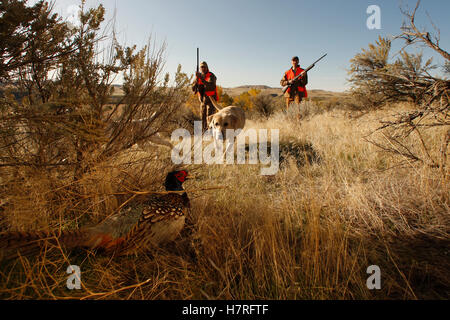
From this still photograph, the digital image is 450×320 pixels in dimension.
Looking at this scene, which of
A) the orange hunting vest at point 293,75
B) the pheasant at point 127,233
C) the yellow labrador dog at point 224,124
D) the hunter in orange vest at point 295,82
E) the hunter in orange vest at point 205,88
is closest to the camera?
the pheasant at point 127,233

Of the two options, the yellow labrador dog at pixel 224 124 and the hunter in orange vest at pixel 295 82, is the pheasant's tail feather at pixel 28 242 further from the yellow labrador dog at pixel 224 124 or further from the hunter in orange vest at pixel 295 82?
the hunter in orange vest at pixel 295 82

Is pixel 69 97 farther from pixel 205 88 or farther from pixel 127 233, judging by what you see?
pixel 205 88

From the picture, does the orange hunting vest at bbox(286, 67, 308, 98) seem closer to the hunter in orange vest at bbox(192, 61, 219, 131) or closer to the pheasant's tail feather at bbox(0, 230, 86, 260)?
the hunter in orange vest at bbox(192, 61, 219, 131)

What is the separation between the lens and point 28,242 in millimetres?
1273

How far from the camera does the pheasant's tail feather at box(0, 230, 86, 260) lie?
1170 millimetres

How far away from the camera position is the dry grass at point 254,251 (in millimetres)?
1423

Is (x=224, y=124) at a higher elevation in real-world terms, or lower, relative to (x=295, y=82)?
lower

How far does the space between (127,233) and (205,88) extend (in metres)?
5.93

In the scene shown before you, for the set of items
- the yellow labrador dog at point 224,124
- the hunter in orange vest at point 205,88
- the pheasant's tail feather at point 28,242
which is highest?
the hunter in orange vest at point 205,88

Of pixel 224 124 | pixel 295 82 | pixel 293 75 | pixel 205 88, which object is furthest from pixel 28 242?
pixel 293 75

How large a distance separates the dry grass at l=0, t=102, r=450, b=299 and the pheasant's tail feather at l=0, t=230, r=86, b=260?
3.7 inches

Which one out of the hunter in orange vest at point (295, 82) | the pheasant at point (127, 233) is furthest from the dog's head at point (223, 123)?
the hunter in orange vest at point (295, 82)

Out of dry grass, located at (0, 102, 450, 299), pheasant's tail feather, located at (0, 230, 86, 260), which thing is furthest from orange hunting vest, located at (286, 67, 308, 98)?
pheasant's tail feather, located at (0, 230, 86, 260)

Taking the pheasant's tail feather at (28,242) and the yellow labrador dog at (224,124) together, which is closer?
the pheasant's tail feather at (28,242)
